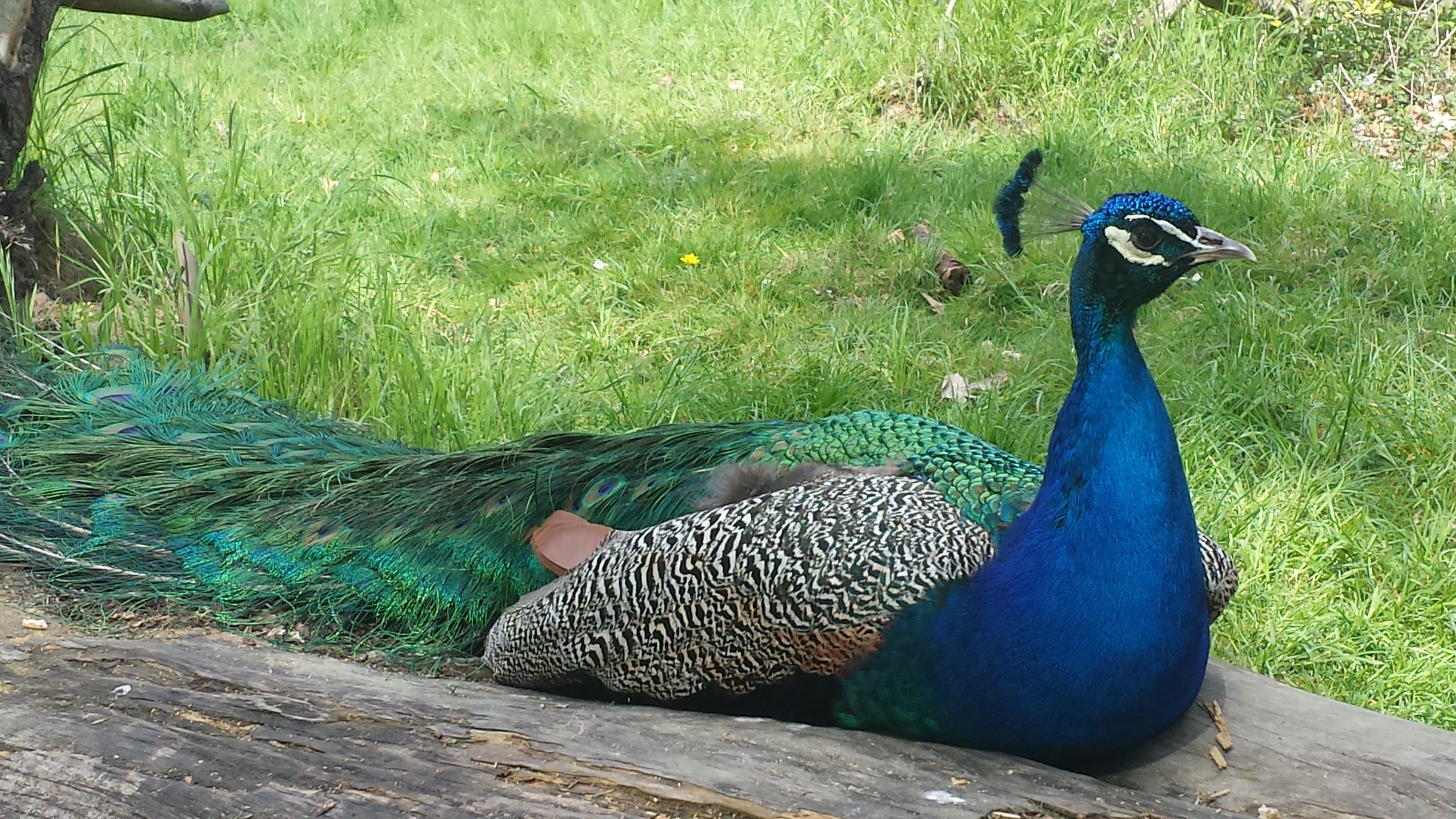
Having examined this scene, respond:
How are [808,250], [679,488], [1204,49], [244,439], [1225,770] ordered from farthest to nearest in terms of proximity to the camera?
1. [1204,49]
2. [808,250]
3. [244,439]
4. [679,488]
5. [1225,770]

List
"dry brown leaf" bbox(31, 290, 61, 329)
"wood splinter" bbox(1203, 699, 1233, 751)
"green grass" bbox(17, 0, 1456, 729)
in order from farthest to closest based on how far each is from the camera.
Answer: "dry brown leaf" bbox(31, 290, 61, 329), "green grass" bbox(17, 0, 1456, 729), "wood splinter" bbox(1203, 699, 1233, 751)

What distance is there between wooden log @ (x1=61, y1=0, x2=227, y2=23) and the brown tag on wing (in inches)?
96.0

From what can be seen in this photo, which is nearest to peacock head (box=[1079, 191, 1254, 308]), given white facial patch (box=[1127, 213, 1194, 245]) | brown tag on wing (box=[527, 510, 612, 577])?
white facial patch (box=[1127, 213, 1194, 245])

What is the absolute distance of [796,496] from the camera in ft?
7.75

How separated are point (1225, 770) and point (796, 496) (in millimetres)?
855

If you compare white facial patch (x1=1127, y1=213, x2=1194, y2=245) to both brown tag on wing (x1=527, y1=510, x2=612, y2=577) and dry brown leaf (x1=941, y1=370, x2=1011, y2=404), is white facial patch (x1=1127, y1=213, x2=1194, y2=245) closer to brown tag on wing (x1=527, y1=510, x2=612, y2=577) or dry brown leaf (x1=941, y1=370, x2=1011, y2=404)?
brown tag on wing (x1=527, y1=510, x2=612, y2=577)

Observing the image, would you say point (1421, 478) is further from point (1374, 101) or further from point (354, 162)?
point (354, 162)

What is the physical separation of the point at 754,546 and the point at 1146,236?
2.64ft

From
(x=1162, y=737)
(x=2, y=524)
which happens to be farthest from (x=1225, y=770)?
(x=2, y=524)

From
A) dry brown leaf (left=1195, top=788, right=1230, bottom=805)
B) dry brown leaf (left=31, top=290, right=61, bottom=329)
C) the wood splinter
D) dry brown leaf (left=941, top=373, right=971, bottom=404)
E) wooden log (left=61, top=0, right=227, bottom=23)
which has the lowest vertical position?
dry brown leaf (left=1195, top=788, right=1230, bottom=805)

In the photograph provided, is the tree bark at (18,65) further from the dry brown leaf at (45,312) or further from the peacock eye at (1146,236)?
the peacock eye at (1146,236)

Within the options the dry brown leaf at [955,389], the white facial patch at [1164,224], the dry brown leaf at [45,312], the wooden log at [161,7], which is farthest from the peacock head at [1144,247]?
the wooden log at [161,7]

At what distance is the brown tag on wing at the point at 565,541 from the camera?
2.56 metres

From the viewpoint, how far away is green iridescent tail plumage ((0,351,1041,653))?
2605 millimetres
